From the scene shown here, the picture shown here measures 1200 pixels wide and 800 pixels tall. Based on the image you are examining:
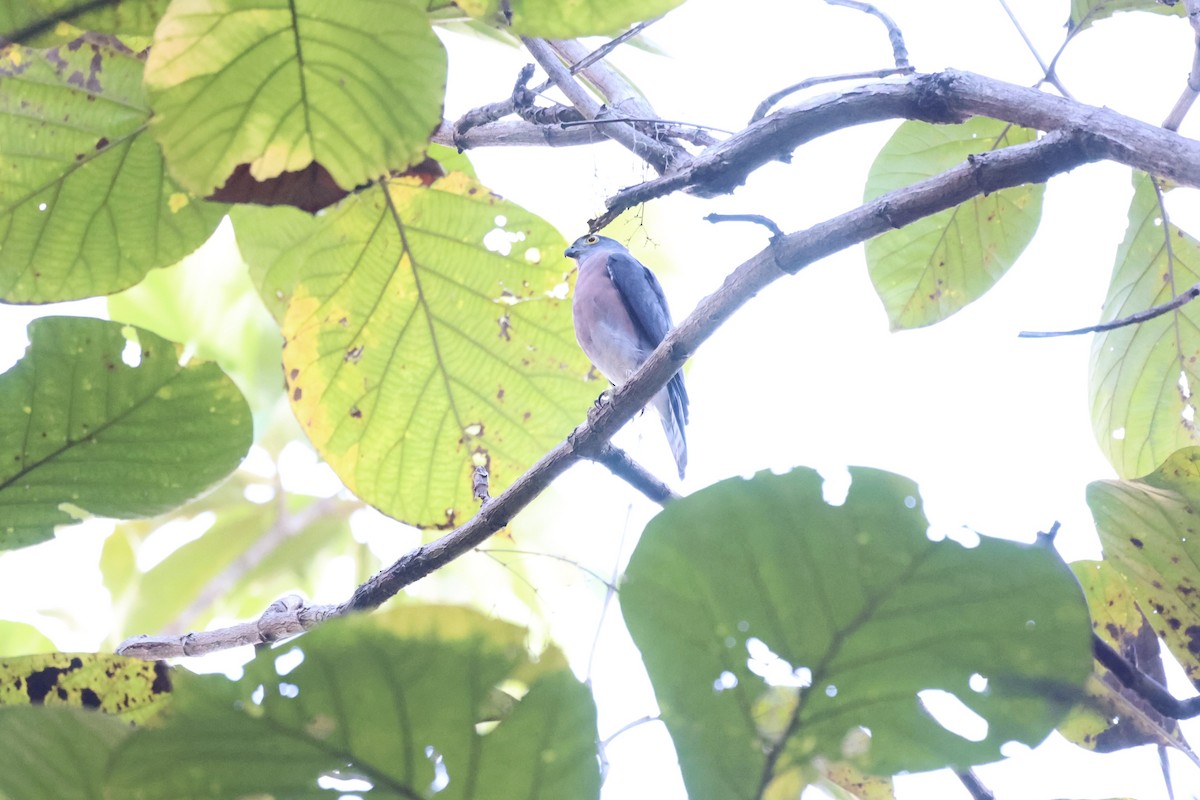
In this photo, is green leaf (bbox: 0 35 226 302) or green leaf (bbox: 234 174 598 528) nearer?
green leaf (bbox: 0 35 226 302)

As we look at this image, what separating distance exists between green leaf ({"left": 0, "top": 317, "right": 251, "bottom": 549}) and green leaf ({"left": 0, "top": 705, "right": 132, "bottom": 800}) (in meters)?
0.30

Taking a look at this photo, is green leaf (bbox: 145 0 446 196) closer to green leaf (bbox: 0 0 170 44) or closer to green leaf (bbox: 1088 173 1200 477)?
green leaf (bbox: 0 0 170 44)

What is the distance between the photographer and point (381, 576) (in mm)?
1130

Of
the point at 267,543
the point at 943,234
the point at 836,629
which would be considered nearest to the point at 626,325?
the point at 267,543

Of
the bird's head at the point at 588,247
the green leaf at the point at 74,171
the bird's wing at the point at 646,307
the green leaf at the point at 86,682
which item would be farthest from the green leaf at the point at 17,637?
the bird's head at the point at 588,247

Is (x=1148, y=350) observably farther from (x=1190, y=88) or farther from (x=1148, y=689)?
(x=1148, y=689)

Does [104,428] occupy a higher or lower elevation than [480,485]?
lower

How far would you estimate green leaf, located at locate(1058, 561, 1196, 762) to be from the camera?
0.66m

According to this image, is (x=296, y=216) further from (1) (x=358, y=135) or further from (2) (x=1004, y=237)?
(2) (x=1004, y=237)

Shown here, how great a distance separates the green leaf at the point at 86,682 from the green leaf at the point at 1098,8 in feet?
4.34

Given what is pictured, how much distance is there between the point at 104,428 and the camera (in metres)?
0.81

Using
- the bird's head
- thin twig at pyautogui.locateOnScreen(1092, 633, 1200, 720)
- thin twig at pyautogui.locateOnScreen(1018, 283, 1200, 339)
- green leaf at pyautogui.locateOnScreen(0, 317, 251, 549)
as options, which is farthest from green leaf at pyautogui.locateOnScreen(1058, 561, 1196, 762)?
the bird's head

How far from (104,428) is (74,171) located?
397 mm

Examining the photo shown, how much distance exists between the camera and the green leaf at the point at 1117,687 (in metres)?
0.66
